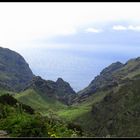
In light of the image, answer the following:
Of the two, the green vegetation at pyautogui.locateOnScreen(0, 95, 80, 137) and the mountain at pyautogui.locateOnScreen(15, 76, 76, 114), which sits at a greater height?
the mountain at pyautogui.locateOnScreen(15, 76, 76, 114)

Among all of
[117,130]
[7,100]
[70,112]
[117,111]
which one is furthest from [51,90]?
[7,100]

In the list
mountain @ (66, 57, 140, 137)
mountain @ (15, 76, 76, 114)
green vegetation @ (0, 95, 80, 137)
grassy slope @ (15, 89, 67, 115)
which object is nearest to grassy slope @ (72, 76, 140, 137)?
mountain @ (66, 57, 140, 137)

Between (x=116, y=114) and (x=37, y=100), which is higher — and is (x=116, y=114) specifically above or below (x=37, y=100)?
below

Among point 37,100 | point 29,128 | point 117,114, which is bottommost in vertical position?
point 29,128

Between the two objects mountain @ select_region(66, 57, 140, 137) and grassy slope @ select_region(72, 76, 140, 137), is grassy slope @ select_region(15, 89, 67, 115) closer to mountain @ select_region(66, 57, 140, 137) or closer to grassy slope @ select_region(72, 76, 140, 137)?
mountain @ select_region(66, 57, 140, 137)

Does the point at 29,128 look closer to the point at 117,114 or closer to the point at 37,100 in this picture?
the point at 117,114

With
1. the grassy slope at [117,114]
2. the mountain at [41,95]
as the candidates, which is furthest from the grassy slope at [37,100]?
the grassy slope at [117,114]

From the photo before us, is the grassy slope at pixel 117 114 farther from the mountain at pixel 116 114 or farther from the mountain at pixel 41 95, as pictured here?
the mountain at pixel 41 95

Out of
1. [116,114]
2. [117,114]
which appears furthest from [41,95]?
[117,114]

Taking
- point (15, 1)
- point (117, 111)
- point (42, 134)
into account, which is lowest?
point (42, 134)

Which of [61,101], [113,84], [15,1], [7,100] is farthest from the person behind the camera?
[61,101]

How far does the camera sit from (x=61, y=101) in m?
193

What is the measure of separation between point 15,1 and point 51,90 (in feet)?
585

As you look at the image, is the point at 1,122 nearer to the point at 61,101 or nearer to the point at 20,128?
the point at 20,128
